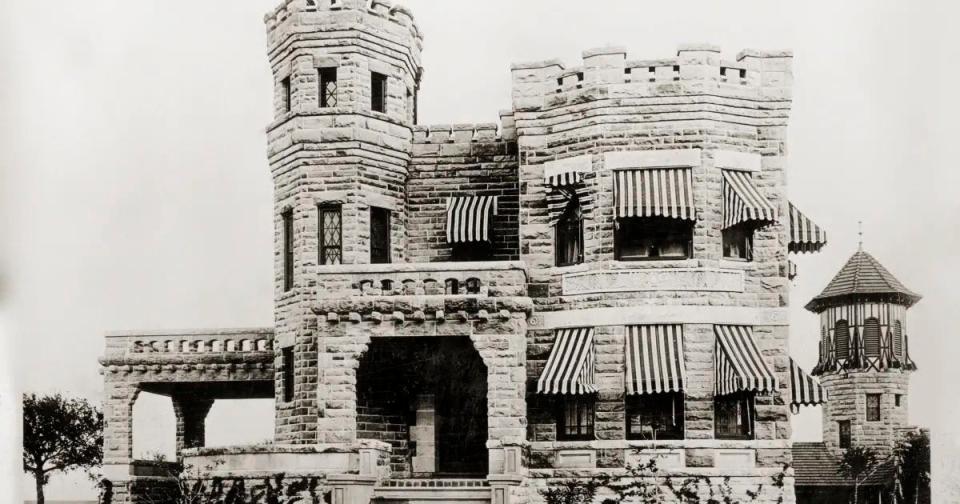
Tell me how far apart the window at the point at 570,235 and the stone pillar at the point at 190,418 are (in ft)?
42.4

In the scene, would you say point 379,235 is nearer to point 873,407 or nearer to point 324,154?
point 324,154

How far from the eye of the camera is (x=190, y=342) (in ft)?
129

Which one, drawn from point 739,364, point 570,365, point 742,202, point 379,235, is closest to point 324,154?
point 379,235

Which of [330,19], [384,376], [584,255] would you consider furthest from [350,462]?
[330,19]

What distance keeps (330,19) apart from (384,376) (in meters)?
8.57

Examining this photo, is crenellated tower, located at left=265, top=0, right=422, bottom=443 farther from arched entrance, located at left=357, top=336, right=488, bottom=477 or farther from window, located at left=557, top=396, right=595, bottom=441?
window, located at left=557, top=396, right=595, bottom=441

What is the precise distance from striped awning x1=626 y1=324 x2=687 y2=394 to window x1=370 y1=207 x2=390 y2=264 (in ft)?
21.3

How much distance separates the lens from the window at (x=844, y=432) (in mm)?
56644

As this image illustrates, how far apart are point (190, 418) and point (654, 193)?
54.3 ft

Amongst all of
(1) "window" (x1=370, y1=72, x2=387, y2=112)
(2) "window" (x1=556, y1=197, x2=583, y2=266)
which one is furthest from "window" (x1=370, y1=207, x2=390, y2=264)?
(2) "window" (x1=556, y1=197, x2=583, y2=266)

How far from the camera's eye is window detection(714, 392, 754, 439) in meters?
33.5

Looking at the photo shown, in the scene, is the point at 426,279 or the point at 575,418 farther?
the point at 575,418

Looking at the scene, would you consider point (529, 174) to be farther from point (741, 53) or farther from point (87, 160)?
point (87, 160)

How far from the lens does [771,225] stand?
3447 centimetres
